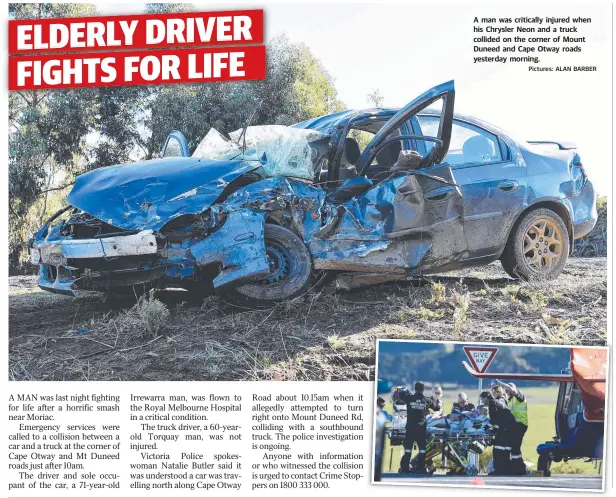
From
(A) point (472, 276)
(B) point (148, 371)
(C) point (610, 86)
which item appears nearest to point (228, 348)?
(B) point (148, 371)

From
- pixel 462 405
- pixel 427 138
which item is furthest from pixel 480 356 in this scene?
pixel 427 138

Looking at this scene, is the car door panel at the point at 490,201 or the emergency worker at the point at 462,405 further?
the car door panel at the point at 490,201

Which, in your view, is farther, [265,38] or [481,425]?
[265,38]

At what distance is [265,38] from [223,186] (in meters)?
1.51

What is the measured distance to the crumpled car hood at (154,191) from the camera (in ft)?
16.5

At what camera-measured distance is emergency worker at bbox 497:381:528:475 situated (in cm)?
434

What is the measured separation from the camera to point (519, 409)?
441cm

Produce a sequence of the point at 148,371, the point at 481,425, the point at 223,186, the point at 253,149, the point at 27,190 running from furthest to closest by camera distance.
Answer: the point at 27,190 < the point at 253,149 < the point at 223,186 < the point at 148,371 < the point at 481,425

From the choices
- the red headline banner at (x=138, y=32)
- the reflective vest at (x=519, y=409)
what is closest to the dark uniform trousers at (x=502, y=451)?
the reflective vest at (x=519, y=409)

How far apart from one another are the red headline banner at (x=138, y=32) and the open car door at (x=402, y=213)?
5.09ft

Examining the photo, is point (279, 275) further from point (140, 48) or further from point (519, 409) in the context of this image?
point (140, 48)

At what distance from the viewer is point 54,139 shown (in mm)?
8133

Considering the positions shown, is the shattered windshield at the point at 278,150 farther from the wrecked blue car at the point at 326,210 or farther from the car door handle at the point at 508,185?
the car door handle at the point at 508,185

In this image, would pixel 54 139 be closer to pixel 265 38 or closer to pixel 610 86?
pixel 265 38
